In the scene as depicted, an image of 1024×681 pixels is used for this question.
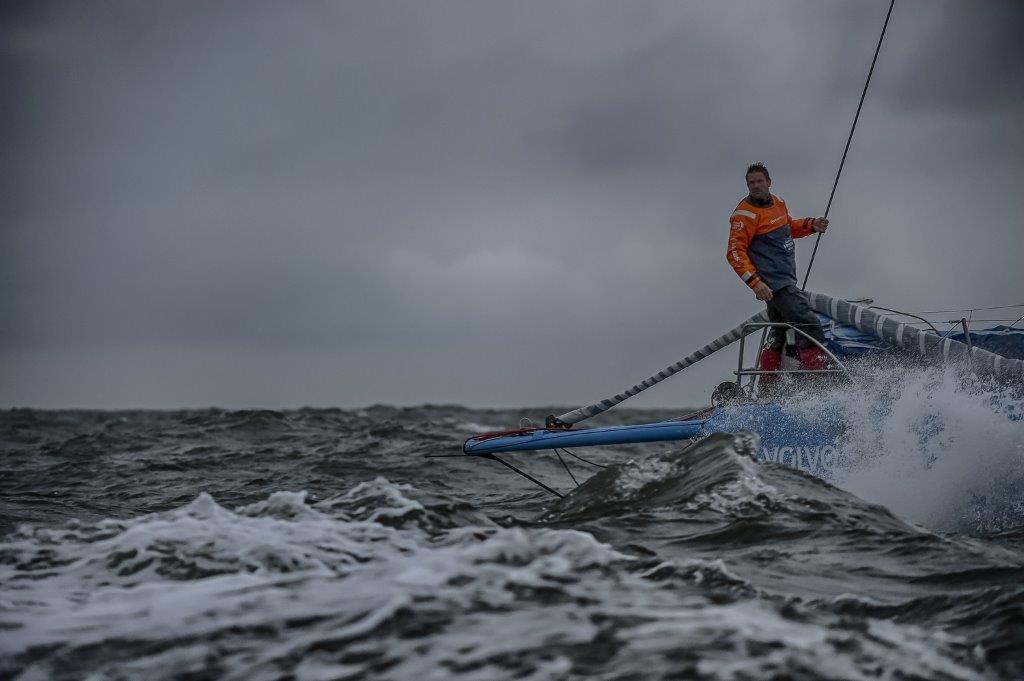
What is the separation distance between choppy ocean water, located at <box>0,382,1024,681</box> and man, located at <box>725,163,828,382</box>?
4.26ft

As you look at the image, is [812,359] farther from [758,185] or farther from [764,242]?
[758,185]

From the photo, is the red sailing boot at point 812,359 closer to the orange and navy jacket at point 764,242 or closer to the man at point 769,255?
the man at point 769,255

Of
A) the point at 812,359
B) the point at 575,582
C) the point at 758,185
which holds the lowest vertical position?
the point at 575,582

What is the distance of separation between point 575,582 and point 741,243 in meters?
4.67

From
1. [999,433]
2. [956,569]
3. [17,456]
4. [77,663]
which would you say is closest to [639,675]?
[77,663]

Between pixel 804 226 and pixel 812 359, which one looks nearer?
pixel 812 359

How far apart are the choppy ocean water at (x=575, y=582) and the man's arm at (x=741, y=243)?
1.50 meters

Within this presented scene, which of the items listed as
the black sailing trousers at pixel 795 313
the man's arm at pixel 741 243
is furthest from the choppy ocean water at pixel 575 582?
the man's arm at pixel 741 243

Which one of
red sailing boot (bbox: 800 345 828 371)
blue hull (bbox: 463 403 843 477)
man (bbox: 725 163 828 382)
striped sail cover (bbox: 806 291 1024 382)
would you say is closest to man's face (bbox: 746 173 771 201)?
man (bbox: 725 163 828 382)

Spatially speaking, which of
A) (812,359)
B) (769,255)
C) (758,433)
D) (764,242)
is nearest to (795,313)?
(812,359)

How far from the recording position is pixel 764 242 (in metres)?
7.67

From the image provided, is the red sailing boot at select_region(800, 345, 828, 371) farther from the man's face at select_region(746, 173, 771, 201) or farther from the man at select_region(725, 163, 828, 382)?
the man's face at select_region(746, 173, 771, 201)

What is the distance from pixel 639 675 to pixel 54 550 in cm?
279

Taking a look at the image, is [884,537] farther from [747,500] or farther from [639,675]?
[639,675]
